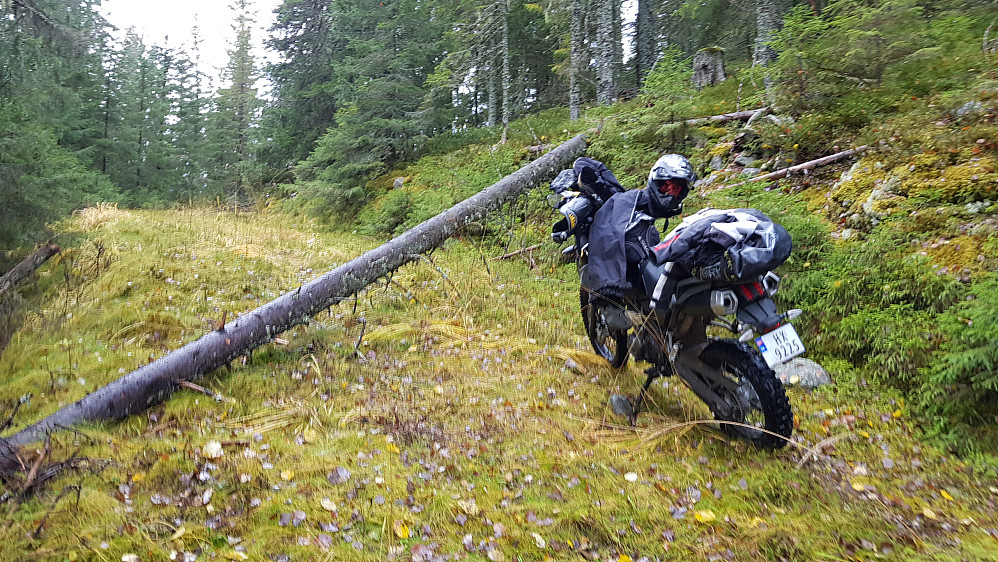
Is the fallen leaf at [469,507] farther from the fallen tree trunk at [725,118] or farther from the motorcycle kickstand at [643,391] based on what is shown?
the fallen tree trunk at [725,118]

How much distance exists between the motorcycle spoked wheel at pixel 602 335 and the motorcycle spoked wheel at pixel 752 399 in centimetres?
135

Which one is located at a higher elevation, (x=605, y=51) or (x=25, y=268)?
(x=605, y=51)

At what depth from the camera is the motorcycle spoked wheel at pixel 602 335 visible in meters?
5.12

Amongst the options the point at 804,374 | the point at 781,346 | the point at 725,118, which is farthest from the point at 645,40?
the point at 781,346

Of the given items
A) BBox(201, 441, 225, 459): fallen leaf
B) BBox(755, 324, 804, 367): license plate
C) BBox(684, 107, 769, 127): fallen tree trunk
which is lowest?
BBox(201, 441, 225, 459): fallen leaf

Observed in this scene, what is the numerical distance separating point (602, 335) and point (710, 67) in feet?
33.1

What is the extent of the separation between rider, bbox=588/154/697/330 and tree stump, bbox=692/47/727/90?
9.50 meters

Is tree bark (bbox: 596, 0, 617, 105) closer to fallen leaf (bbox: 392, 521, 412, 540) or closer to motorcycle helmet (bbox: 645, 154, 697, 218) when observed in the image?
motorcycle helmet (bbox: 645, 154, 697, 218)

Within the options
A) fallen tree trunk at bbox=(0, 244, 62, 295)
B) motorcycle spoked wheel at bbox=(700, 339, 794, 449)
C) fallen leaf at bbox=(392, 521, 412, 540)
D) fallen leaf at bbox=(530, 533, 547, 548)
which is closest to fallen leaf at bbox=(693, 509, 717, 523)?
motorcycle spoked wheel at bbox=(700, 339, 794, 449)

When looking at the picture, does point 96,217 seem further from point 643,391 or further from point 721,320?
point 721,320

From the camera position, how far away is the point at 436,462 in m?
3.60

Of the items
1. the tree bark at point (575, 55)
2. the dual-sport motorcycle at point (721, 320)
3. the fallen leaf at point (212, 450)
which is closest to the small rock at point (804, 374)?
the dual-sport motorcycle at point (721, 320)

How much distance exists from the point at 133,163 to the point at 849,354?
25150 millimetres

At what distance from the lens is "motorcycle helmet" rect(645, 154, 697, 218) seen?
429cm
